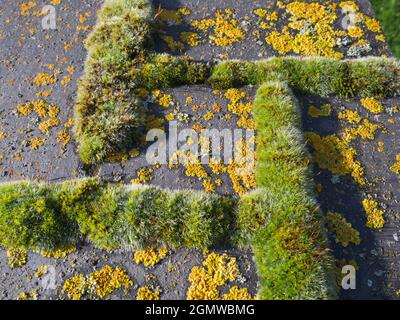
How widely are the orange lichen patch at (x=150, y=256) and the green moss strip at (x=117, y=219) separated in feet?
0.33

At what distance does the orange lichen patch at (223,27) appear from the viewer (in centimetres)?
1021

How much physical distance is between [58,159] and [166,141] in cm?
211

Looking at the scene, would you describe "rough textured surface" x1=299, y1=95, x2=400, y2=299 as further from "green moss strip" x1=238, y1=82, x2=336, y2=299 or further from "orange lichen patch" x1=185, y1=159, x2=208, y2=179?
"orange lichen patch" x1=185, y1=159, x2=208, y2=179

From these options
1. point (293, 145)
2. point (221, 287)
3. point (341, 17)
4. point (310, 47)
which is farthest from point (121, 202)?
point (341, 17)

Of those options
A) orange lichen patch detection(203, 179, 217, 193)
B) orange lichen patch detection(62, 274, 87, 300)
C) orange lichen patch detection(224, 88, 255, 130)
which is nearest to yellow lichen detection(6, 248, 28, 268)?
orange lichen patch detection(62, 274, 87, 300)

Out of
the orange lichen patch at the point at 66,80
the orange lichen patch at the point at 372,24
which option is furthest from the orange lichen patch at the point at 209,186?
the orange lichen patch at the point at 372,24

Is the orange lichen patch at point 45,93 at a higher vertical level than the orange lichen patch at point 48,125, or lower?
higher

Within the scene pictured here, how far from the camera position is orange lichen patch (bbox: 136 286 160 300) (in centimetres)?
689

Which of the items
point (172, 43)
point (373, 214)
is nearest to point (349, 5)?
point (172, 43)

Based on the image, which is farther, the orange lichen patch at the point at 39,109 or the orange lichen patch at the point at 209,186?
the orange lichen patch at the point at 39,109

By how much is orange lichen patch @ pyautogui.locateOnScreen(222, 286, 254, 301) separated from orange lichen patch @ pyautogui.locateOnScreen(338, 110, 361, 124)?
162 inches

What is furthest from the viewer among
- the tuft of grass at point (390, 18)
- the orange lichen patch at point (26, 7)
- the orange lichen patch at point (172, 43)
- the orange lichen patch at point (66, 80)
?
the tuft of grass at point (390, 18)

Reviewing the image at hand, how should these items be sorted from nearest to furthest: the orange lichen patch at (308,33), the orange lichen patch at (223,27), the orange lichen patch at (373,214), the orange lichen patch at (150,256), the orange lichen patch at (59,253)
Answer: the orange lichen patch at (150,256)
the orange lichen patch at (59,253)
the orange lichen patch at (373,214)
the orange lichen patch at (308,33)
the orange lichen patch at (223,27)

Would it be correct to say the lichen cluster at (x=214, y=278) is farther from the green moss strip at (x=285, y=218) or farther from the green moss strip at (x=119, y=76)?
the green moss strip at (x=119, y=76)
